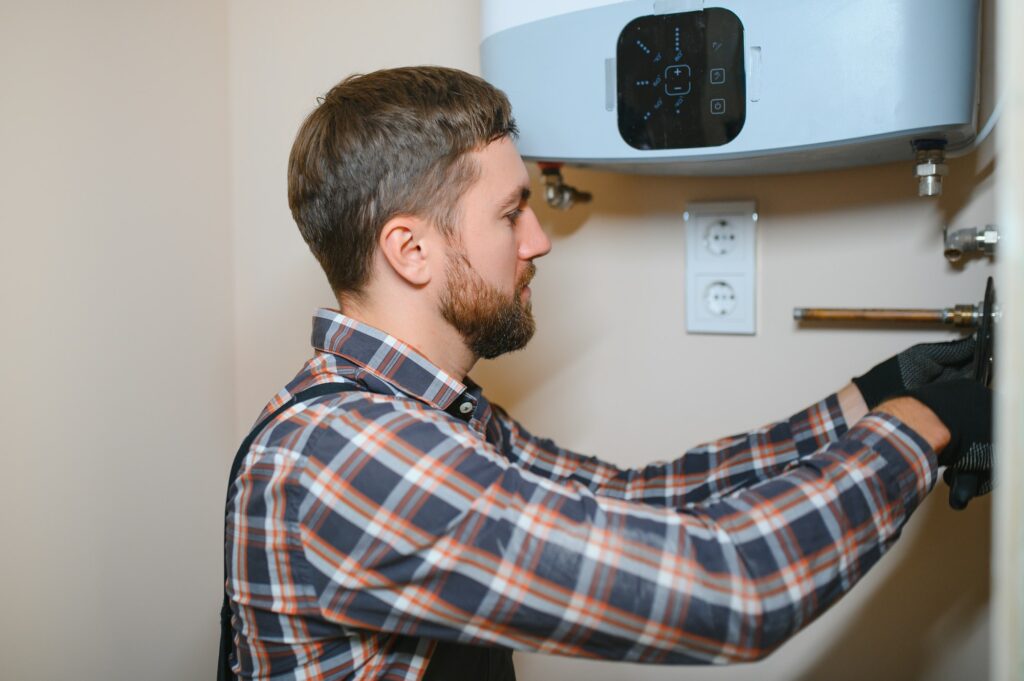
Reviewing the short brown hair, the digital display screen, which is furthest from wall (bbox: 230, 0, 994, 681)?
the short brown hair

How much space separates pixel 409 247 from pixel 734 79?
1.19ft

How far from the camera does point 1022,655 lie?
0.37 m

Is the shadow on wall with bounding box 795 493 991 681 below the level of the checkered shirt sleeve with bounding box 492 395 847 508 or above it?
below

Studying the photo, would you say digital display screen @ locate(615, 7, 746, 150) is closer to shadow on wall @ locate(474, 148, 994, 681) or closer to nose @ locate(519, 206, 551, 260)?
nose @ locate(519, 206, 551, 260)

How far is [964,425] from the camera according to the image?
715 millimetres

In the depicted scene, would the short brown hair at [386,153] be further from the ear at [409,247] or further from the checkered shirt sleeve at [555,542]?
the checkered shirt sleeve at [555,542]

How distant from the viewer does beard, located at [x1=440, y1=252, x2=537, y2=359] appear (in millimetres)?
852

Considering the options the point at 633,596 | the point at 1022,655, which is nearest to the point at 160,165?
the point at 633,596

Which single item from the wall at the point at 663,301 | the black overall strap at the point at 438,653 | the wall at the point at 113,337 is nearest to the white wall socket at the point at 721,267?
the wall at the point at 663,301

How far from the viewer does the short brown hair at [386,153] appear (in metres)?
0.83

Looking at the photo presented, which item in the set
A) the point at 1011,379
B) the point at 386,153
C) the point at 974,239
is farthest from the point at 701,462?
the point at 1011,379

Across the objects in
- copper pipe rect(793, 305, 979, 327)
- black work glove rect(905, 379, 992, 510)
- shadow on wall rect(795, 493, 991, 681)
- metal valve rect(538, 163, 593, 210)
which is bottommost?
shadow on wall rect(795, 493, 991, 681)

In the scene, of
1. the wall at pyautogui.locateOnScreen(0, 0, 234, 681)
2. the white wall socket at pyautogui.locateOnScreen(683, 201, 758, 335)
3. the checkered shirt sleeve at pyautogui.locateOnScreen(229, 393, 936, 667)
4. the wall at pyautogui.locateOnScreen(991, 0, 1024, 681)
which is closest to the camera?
the wall at pyautogui.locateOnScreen(991, 0, 1024, 681)

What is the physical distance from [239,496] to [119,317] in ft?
1.64
